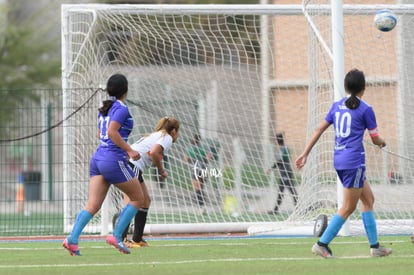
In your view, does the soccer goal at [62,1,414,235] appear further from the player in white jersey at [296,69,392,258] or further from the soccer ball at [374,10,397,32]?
the player in white jersey at [296,69,392,258]

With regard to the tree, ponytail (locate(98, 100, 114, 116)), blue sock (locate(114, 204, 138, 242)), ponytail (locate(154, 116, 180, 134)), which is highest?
the tree

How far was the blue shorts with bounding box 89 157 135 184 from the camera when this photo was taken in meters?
12.0

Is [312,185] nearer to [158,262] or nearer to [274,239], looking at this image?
[274,239]

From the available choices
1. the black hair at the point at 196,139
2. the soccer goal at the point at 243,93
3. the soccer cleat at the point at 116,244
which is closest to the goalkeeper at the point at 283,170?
the soccer goal at the point at 243,93

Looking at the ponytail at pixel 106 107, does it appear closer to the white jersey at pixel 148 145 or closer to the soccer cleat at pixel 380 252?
the white jersey at pixel 148 145

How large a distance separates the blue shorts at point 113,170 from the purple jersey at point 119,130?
56 mm

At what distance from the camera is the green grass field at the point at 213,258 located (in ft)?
34.4

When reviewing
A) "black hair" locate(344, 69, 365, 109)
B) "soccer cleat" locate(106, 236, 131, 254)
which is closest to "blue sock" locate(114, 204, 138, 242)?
"soccer cleat" locate(106, 236, 131, 254)

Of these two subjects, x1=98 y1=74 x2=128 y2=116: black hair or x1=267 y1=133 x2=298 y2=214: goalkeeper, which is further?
x1=267 y1=133 x2=298 y2=214: goalkeeper

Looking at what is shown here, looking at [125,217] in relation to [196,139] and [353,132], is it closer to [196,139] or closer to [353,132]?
[353,132]

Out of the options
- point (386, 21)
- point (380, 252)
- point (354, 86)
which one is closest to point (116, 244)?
point (380, 252)

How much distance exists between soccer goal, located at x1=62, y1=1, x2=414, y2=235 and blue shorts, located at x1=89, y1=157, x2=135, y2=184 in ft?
12.6

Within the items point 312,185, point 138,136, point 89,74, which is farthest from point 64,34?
point 312,185

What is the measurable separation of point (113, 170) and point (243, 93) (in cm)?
829
